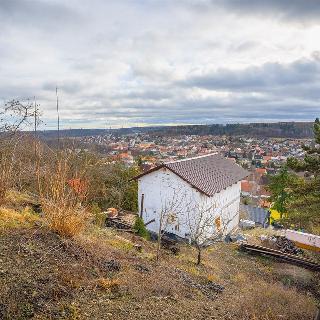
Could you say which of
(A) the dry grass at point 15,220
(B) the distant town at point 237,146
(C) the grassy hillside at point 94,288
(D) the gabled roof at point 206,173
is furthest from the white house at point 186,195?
(B) the distant town at point 237,146

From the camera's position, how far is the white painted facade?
19734 millimetres

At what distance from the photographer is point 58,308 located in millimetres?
4598

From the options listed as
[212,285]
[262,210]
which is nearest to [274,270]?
[212,285]

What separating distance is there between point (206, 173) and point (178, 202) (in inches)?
119

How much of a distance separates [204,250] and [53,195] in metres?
11.7

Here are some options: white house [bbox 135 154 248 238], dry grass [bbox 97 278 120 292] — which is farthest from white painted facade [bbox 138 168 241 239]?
dry grass [bbox 97 278 120 292]

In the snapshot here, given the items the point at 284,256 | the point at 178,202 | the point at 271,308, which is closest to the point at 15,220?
the point at 271,308

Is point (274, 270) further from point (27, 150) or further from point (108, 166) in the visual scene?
point (108, 166)

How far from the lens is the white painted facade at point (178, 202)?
19.7 m

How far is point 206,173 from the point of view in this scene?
22141mm

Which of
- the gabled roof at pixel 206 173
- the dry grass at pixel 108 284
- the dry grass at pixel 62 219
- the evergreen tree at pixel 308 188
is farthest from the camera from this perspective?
the gabled roof at pixel 206 173

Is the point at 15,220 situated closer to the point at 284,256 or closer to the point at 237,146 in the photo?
the point at 284,256

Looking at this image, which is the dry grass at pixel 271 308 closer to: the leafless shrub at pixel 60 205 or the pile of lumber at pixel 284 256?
the leafless shrub at pixel 60 205

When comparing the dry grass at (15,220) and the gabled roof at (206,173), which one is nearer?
the dry grass at (15,220)
